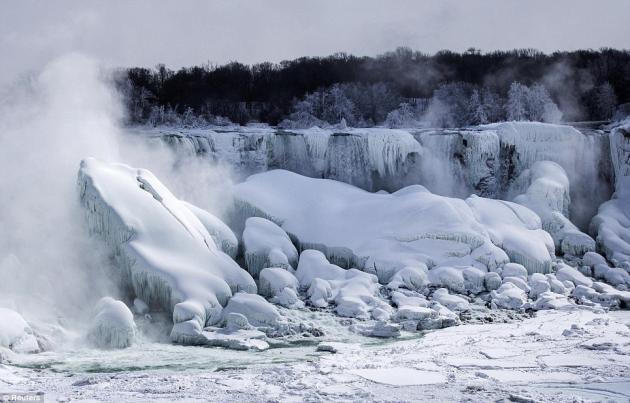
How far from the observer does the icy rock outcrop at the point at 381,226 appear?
14867 mm

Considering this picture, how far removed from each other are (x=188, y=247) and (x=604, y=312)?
25.7 ft

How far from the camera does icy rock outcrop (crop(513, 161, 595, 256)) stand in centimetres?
1714

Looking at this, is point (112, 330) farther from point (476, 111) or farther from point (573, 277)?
point (476, 111)

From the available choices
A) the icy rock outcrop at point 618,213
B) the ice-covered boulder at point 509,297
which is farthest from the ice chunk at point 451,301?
the icy rock outcrop at point 618,213

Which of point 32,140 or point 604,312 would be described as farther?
point 32,140

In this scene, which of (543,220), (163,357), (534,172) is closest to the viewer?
(163,357)

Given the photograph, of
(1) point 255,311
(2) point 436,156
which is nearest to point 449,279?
(1) point 255,311

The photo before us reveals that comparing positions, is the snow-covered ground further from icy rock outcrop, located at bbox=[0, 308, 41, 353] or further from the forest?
the forest

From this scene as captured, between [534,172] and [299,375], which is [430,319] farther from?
[534,172]

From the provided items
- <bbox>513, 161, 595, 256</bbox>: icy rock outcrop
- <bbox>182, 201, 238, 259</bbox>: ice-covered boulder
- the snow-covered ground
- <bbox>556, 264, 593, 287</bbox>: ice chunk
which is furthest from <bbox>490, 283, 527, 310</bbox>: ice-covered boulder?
<bbox>182, 201, 238, 259</bbox>: ice-covered boulder

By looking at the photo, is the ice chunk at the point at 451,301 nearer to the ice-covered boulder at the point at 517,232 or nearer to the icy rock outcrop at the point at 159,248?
the ice-covered boulder at the point at 517,232

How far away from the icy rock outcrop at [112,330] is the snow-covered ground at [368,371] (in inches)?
9.0

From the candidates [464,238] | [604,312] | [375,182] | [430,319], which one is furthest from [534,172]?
[430,319]

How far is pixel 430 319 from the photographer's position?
11.8m
